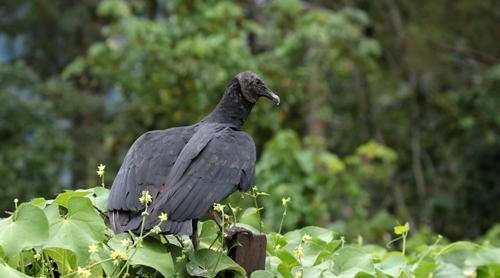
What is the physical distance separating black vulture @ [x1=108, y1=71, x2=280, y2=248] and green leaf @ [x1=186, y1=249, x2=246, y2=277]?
64 mm

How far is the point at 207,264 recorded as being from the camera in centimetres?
124

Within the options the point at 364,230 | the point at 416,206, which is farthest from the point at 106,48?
the point at 416,206

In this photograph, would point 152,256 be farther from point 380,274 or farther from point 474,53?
point 474,53

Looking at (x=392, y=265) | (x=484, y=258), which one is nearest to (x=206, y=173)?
(x=392, y=265)

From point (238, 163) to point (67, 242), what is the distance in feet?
2.07

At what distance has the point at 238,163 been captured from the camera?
160cm

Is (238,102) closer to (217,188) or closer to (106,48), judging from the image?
(217,188)

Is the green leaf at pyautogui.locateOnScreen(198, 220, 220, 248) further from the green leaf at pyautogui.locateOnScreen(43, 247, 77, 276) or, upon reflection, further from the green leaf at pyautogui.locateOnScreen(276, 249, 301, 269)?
the green leaf at pyautogui.locateOnScreen(43, 247, 77, 276)

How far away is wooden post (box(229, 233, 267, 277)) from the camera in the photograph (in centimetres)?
134

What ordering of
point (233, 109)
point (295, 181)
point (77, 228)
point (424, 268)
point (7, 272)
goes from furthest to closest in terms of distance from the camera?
point (295, 181)
point (233, 109)
point (424, 268)
point (77, 228)
point (7, 272)

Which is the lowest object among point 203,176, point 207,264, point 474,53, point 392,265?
point 474,53

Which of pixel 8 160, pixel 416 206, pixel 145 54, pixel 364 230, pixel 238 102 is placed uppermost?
pixel 238 102

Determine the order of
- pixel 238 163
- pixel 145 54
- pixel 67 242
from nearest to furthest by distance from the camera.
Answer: pixel 67 242 → pixel 238 163 → pixel 145 54

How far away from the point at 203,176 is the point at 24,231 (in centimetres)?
55
